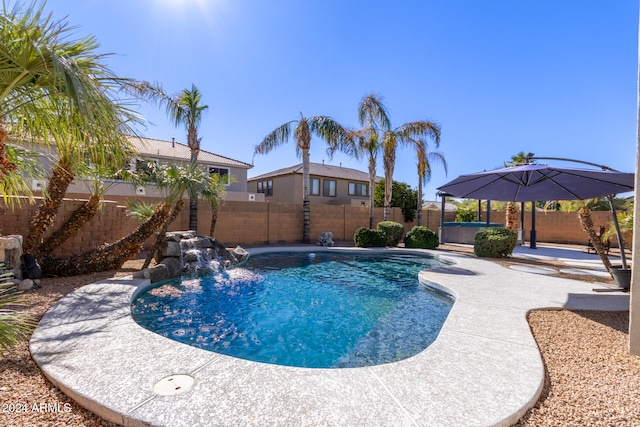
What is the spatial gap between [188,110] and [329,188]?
51.7 feet

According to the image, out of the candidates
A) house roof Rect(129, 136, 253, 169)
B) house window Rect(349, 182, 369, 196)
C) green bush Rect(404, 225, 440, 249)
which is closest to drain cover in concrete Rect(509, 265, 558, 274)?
green bush Rect(404, 225, 440, 249)

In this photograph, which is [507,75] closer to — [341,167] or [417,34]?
[417,34]

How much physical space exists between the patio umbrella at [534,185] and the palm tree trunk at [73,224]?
1081 centimetres

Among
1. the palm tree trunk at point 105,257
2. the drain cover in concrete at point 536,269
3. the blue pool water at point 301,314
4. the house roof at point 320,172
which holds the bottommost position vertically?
the blue pool water at point 301,314

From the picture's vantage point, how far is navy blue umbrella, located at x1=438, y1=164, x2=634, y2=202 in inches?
304

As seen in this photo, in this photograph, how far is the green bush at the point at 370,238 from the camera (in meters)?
15.4

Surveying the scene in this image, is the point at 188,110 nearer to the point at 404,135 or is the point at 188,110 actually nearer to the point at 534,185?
the point at 404,135

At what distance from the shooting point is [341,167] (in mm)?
32938

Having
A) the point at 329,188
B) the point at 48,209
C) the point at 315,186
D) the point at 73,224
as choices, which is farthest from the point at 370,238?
the point at 329,188

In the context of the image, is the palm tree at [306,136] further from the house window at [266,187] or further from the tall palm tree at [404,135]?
the house window at [266,187]

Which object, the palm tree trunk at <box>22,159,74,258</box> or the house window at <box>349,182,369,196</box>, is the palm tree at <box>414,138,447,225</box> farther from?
the palm tree trunk at <box>22,159,74,258</box>

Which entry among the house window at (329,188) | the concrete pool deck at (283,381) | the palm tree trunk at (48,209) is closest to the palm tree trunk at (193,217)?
the palm tree trunk at (48,209)

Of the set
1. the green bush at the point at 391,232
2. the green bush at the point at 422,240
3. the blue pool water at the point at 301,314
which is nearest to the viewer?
the blue pool water at the point at 301,314

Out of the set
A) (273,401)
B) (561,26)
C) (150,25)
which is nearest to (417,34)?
(561,26)
